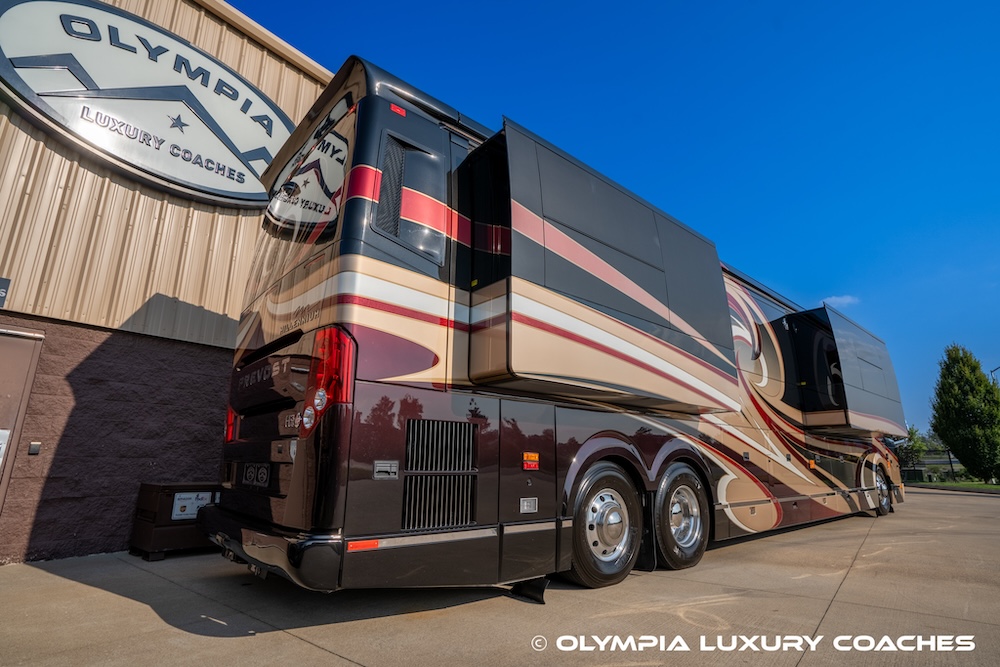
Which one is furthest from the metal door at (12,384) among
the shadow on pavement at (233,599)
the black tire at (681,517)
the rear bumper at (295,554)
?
the black tire at (681,517)

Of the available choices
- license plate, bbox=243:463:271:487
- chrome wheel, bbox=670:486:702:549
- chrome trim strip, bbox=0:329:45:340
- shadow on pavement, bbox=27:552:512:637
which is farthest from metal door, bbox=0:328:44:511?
chrome wheel, bbox=670:486:702:549

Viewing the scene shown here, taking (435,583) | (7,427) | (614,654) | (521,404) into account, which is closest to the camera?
(614,654)

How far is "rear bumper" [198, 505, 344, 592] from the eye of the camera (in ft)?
8.43

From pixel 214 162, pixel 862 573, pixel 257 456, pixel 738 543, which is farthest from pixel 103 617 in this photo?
pixel 738 543

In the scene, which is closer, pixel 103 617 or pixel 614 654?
pixel 614 654

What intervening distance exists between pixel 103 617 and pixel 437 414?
7.92 feet

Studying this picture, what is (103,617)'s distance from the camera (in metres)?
3.23

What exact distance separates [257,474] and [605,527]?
2.51 meters

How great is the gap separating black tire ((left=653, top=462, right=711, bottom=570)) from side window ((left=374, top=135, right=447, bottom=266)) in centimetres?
286

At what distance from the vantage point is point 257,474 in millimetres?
3342

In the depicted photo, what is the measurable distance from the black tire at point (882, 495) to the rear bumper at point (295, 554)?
33.8 ft

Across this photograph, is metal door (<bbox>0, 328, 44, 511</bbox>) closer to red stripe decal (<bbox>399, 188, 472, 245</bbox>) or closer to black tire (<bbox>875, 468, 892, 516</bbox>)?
red stripe decal (<bbox>399, 188, 472, 245</bbox>)

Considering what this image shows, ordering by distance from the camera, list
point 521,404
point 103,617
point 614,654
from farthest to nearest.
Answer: point 521,404
point 103,617
point 614,654

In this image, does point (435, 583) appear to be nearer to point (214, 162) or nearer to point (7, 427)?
point (7, 427)
